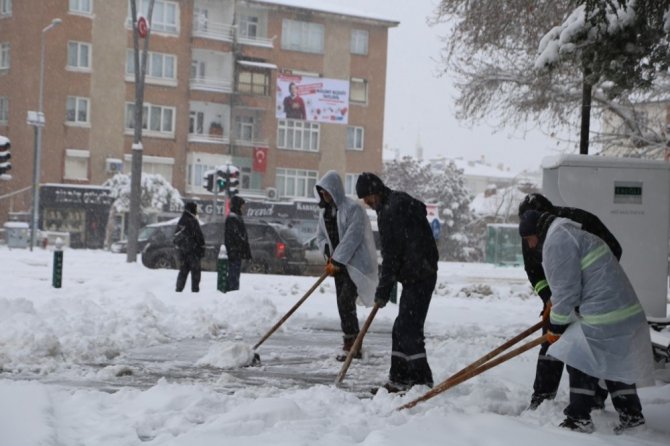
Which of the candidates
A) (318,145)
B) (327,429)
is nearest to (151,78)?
(318,145)

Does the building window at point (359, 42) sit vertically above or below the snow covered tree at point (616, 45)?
above

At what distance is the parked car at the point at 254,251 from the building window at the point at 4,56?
85.9 ft

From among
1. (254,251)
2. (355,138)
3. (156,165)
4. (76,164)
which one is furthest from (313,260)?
(355,138)

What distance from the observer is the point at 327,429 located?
5285 mm

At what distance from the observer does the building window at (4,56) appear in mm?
43906

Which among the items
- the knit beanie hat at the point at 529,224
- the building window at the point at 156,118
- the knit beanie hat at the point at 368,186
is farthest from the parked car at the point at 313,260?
the building window at the point at 156,118

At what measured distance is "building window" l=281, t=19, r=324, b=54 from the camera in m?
49.3

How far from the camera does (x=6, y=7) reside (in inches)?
1736

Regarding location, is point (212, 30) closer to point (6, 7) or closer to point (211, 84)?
point (211, 84)

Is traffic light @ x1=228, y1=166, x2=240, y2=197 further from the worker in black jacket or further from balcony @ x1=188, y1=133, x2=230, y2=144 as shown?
the worker in black jacket

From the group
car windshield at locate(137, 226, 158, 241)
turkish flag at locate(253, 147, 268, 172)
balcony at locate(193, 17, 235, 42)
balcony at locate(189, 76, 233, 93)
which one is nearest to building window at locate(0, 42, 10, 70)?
balcony at locate(189, 76, 233, 93)

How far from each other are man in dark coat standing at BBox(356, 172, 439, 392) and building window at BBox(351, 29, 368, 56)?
44698 millimetres

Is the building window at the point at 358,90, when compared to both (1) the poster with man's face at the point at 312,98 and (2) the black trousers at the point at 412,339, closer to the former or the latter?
(1) the poster with man's face at the point at 312,98

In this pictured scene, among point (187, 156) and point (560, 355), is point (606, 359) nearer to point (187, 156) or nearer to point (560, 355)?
point (560, 355)
